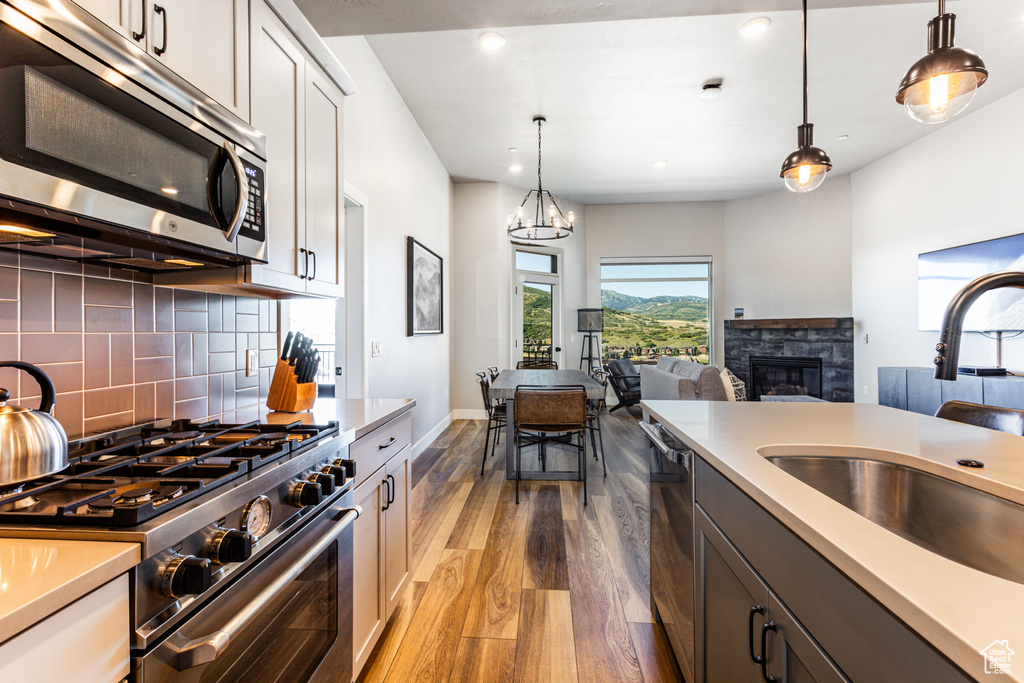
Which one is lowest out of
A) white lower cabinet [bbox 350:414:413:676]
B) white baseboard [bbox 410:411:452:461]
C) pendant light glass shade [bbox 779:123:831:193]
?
white baseboard [bbox 410:411:452:461]

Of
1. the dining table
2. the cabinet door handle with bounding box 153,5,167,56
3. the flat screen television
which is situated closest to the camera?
the cabinet door handle with bounding box 153,5,167,56

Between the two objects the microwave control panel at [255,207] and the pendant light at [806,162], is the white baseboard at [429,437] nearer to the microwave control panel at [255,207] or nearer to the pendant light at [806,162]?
the microwave control panel at [255,207]

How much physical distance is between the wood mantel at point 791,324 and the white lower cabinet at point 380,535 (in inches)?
247

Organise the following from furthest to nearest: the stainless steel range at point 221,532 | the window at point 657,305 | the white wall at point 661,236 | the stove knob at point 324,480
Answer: the window at point 657,305
the white wall at point 661,236
the stove knob at point 324,480
the stainless steel range at point 221,532

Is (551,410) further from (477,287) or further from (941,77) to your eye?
(477,287)

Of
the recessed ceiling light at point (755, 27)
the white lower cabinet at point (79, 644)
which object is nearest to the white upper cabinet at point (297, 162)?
the white lower cabinet at point (79, 644)

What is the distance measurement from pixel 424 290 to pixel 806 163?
3.39 m

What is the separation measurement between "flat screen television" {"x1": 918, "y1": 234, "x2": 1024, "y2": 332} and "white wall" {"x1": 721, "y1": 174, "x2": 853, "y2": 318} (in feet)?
4.84

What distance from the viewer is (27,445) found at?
2.72 ft

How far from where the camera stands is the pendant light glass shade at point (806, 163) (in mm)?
1965

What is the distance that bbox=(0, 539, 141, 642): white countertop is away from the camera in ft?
1.71

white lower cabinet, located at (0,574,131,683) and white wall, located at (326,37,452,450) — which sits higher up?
white wall, located at (326,37,452,450)

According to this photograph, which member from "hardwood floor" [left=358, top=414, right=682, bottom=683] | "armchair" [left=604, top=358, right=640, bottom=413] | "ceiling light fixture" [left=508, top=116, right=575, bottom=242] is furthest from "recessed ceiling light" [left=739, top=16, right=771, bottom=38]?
"armchair" [left=604, top=358, right=640, bottom=413]

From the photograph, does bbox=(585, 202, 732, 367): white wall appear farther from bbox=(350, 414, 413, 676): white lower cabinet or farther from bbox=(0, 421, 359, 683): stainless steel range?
bbox=(0, 421, 359, 683): stainless steel range
